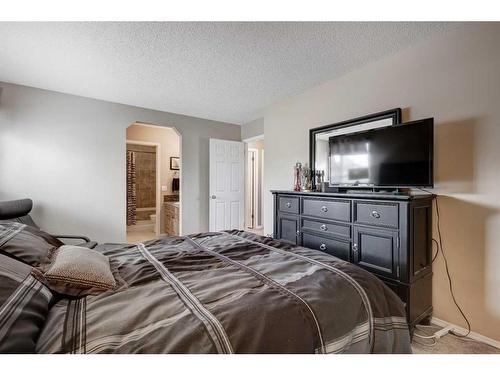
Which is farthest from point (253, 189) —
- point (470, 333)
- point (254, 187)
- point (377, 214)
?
point (470, 333)

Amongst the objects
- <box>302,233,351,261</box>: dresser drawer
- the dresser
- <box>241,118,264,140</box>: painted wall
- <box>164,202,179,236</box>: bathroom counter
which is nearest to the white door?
<box>241,118,264,140</box>: painted wall

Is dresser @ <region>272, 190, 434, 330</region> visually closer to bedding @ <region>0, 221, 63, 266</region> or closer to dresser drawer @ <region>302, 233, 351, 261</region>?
dresser drawer @ <region>302, 233, 351, 261</region>

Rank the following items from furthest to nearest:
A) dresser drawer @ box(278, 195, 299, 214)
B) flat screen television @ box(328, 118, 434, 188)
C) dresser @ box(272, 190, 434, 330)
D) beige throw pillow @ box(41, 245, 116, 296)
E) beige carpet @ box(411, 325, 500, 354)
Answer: dresser drawer @ box(278, 195, 299, 214) < flat screen television @ box(328, 118, 434, 188) < dresser @ box(272, 190, 434, 330) < beige carpet @ box(411, 325, 500, 354) < beige throw pillow @ box(41, 245, 116, 296)

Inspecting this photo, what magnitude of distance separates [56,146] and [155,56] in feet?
6.68

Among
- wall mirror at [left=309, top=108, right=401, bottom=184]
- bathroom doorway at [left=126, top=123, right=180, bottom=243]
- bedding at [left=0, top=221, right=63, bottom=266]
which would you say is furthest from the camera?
bathroom doorway at [left=126, top=123, right=180, bottom=243]

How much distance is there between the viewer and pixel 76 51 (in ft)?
7.65

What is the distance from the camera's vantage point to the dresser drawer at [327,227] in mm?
2305

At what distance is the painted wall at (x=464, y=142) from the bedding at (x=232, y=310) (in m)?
1.13

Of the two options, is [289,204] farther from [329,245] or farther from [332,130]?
[332,130]

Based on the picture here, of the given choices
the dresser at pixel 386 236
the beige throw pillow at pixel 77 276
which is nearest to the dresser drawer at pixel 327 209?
the dresser at pixel 386 236

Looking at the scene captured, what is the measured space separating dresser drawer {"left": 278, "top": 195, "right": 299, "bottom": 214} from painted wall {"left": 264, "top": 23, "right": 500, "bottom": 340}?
130cm

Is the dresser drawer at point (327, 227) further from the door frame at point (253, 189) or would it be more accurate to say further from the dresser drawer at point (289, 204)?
the door frame at point (253, 189)

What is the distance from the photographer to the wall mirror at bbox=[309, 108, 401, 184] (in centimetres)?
246

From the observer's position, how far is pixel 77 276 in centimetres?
114
